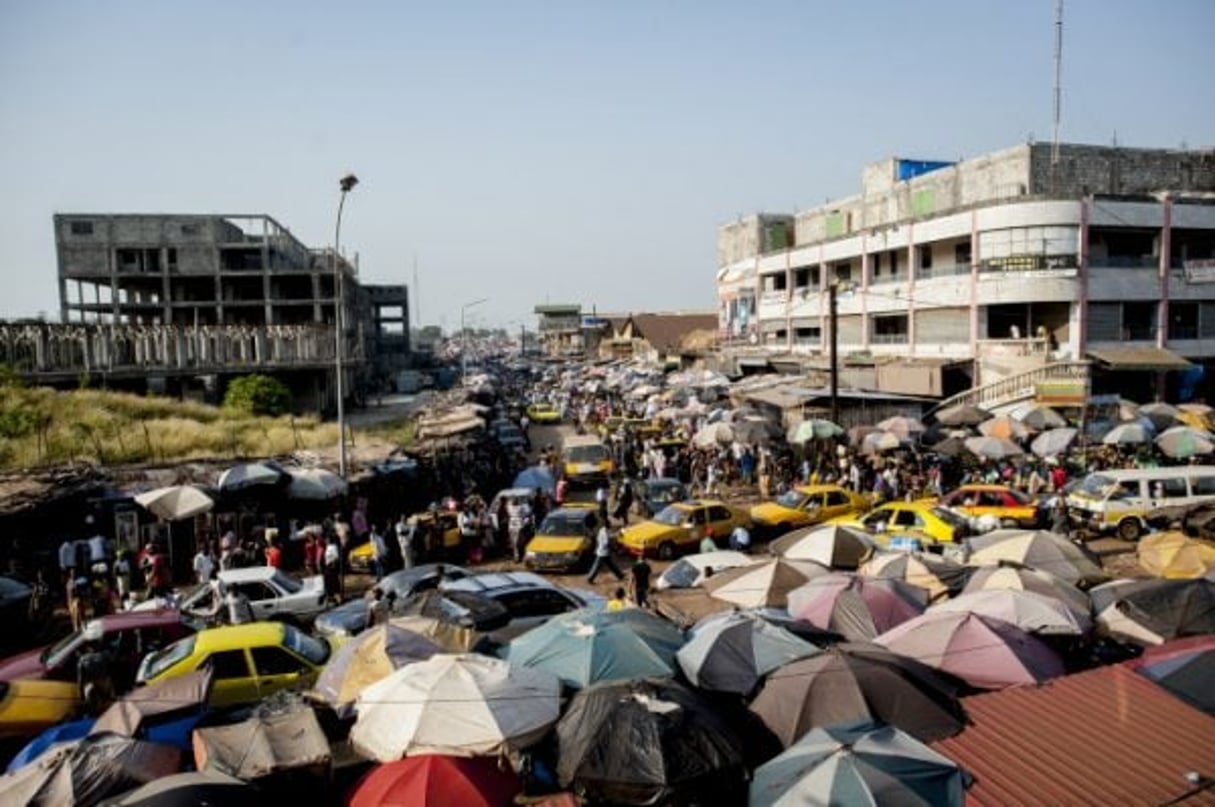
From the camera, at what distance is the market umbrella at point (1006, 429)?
26.8 m

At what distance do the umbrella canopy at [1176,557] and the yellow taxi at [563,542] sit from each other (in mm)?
11091

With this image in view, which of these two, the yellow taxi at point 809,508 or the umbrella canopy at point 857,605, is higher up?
the umbrella canopy at point 857,605

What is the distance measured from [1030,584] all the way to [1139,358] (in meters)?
29.1

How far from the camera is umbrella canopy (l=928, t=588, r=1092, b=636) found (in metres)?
10.9

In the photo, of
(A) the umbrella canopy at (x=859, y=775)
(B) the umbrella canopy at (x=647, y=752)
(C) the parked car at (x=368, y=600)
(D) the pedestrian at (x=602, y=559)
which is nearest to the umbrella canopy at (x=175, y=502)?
(C) the parked car at (x=368, y=600)

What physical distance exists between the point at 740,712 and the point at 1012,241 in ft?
111

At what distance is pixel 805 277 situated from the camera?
5575cm

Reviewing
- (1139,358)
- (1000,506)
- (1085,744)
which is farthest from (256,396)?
(1139,358)

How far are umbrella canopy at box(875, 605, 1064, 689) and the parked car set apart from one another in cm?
800

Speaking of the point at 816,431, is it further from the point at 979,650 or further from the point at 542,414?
the point at 542,414

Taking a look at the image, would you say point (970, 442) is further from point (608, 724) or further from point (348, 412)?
point (348, 412)

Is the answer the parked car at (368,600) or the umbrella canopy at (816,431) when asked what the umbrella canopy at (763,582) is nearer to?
the parked car at (368,600)

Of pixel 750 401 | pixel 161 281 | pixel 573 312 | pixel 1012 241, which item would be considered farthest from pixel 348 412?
pixel 573 312

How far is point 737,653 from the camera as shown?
9.84 meters
